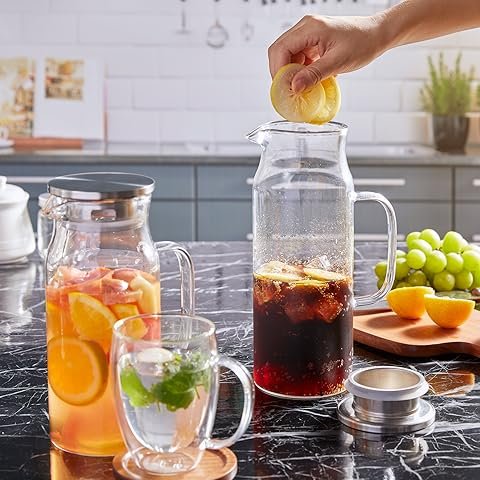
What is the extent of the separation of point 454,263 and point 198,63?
8.78ft

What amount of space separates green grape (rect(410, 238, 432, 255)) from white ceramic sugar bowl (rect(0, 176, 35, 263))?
0.81 m

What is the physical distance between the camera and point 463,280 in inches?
70.4

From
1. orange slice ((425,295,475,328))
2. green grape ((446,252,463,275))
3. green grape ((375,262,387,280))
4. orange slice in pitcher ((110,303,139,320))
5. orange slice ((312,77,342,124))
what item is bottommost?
orange slice ((425,295,475,328))

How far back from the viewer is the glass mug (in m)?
0.99

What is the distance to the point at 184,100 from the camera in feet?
14.1

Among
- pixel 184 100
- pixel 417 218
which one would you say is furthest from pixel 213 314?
pixel 184 100

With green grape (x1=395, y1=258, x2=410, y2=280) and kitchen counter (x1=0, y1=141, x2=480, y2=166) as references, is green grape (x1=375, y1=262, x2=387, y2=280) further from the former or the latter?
kitchen counter (x1=0, y1=141, x2=480, y2=166)

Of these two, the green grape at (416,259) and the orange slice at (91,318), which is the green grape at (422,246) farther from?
the orange slice at (91,318)

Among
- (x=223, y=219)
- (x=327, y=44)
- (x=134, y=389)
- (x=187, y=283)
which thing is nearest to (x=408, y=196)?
(x=223, y=219)

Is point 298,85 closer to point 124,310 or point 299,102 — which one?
point 299,102

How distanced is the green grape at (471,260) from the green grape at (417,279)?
0.08 m

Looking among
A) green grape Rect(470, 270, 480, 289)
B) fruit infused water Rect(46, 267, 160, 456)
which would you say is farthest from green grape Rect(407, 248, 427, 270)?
fruit infused water Rect(46, 267, 160, 456)

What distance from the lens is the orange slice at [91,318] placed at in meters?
1.10

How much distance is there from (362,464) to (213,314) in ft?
2.20
